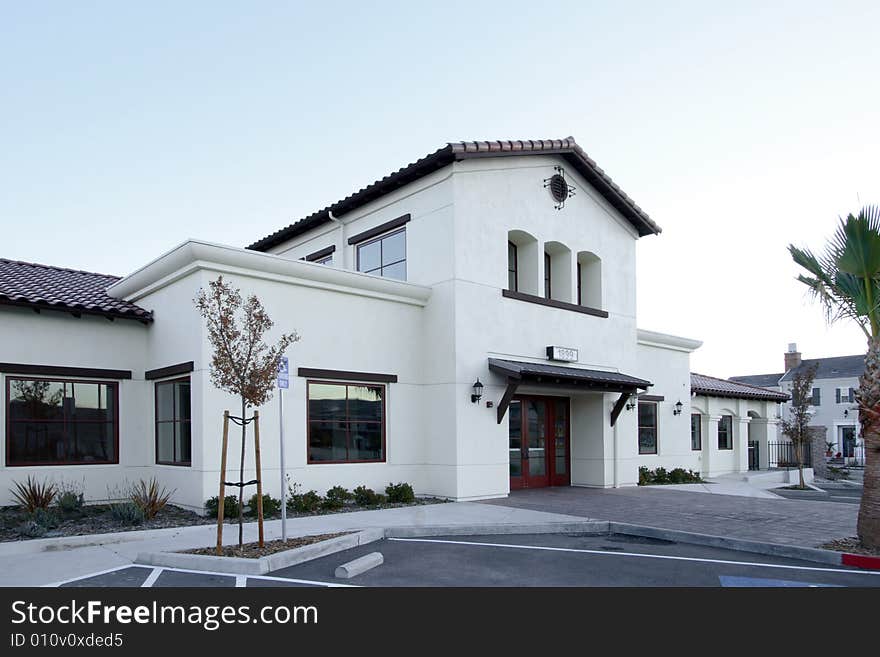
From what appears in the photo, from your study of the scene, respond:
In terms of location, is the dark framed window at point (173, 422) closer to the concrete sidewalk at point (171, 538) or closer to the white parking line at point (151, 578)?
the concrete sidewalk at point (171, 538)

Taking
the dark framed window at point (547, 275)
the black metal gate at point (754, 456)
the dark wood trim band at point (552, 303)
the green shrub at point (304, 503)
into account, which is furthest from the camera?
the black metal gate at point (754, 456)

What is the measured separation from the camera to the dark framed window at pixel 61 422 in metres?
13.0

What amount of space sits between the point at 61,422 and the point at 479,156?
10.2m

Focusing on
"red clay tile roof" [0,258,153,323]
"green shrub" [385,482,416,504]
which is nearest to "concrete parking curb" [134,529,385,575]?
"green shrub" [385,482,416,504]

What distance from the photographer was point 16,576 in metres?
8.01

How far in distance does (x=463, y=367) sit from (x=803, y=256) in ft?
23.2

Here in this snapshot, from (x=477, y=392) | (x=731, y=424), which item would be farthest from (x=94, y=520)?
(x=731, y=424)

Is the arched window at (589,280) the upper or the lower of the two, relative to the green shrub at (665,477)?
upper

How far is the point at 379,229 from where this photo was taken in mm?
17328

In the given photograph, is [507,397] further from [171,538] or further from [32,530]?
[32,530]

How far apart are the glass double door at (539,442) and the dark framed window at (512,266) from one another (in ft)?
9.12

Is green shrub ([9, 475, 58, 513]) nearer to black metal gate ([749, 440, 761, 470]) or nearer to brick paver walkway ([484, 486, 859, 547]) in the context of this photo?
brick paver walkway ([484, 486, 859, 547])

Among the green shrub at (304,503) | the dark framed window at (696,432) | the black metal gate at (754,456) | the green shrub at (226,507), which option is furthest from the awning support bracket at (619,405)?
the black metal gate at (754,456)
